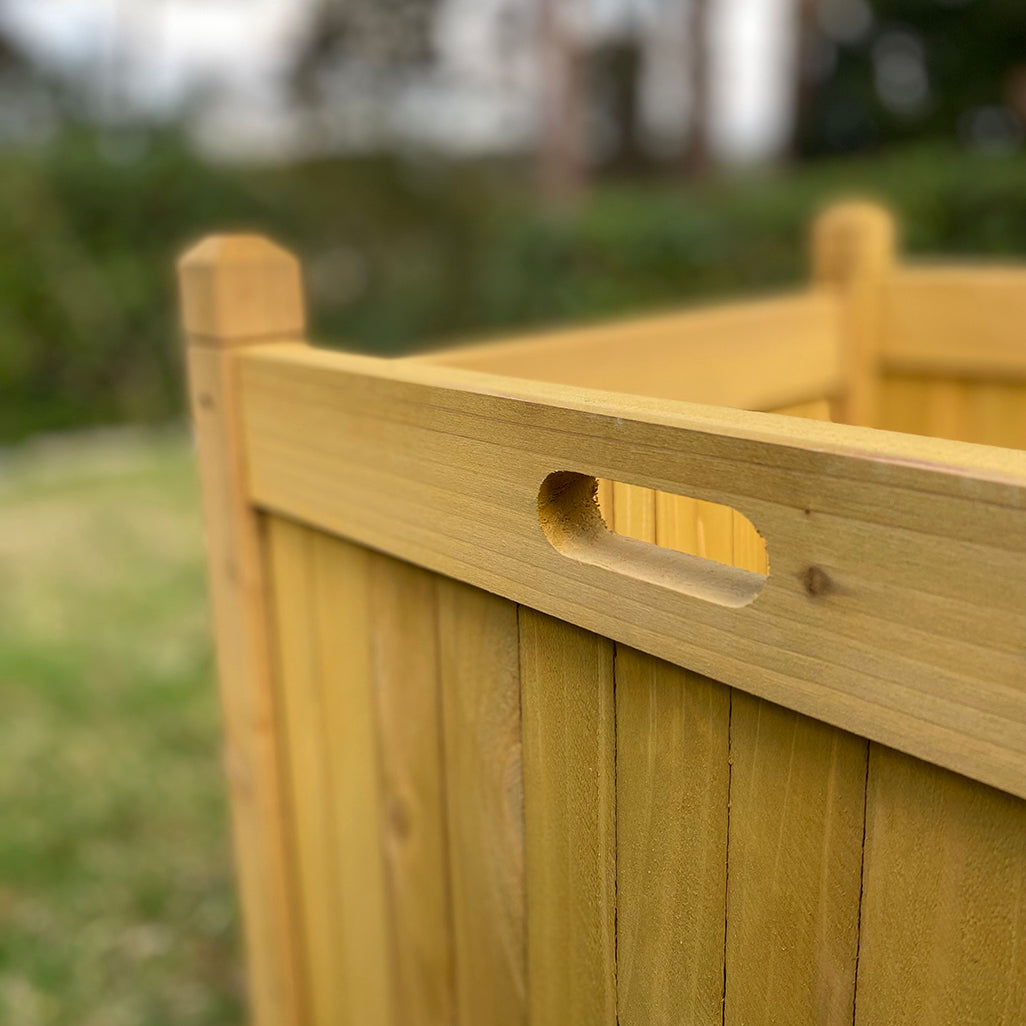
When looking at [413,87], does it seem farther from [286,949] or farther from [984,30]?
A: [286,949]

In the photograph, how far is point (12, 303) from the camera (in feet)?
24.5

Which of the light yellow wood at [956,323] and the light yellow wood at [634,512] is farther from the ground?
the light yellow wood at [956,323]

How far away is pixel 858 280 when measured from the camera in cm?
183

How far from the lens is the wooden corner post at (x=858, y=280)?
1.81 m

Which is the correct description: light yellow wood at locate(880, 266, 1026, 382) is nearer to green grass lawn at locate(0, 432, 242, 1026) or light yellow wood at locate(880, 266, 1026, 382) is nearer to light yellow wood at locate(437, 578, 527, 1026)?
light yellow wood at locate(437, 578, 527, 1026)

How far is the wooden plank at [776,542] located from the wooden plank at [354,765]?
0.51 ft

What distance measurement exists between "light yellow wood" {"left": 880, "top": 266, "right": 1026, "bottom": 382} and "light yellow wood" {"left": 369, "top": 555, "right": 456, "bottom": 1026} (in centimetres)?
108

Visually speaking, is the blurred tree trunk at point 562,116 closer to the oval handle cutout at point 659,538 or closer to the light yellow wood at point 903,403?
the light yellow wood at point 903,403

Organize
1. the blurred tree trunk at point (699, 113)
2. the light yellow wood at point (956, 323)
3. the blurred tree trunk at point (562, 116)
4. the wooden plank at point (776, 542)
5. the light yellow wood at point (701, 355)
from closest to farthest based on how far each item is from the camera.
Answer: the wooden plank at point (776, 542) < the light yellow wood at point (701, 355) < the light yellow wood at point (956, 323) < the blurred tree trunk at point (562, 116) < the blurred tree trunk at point (699, 113)

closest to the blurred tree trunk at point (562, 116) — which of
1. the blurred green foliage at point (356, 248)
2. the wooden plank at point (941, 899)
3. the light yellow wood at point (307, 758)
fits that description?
the blurred green foliage at point (356, 248)

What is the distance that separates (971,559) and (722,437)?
19 centimetres

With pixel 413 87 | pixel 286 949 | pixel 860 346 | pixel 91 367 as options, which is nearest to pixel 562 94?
pixel 413 87

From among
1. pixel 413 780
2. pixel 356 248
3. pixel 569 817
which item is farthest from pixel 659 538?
pixel 356 248

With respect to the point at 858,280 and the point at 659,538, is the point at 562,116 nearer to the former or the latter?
the point at 858,280
